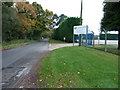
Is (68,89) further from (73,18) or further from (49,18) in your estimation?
(49,18)

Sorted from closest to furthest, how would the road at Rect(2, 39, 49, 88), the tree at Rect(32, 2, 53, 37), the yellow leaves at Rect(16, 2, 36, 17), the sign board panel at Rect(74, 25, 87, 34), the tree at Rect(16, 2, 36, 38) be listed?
the road at Rect(2, 39, 49, 88) < the sign board panel at Rect(74, 25, 87, 34) < the yellow leaves at Rect(16, 2, 36, 17) < the tree at Rect(16, 2, 36, 38) < the tree at Rect(32, 2, 53, 37)

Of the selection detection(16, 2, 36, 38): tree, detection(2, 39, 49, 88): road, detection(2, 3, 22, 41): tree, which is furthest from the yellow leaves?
detection(2, 39, 49, 88): road

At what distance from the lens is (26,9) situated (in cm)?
2786

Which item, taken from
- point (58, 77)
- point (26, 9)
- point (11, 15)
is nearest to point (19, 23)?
point (11, 15)

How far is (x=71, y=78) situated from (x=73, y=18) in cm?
2918

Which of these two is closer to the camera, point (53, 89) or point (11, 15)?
point (53, 89)

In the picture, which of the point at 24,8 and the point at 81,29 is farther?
the point at 24,8

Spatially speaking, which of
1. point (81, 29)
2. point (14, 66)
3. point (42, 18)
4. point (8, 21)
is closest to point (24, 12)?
point (8, 21)

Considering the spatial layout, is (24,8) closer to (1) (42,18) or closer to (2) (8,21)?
(2) (8,21)

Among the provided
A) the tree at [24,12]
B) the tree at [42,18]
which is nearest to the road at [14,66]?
the tree at [24,12]

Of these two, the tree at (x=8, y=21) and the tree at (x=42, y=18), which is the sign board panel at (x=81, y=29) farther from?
the tree at (x=42, y=18)

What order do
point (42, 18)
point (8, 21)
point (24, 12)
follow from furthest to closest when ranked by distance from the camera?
point (42, 18), point (24, 12), point (8, 21)

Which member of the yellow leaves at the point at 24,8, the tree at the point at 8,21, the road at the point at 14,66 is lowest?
the road at the point at 14,66

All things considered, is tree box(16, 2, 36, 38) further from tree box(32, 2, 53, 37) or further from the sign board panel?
the sign board panel
